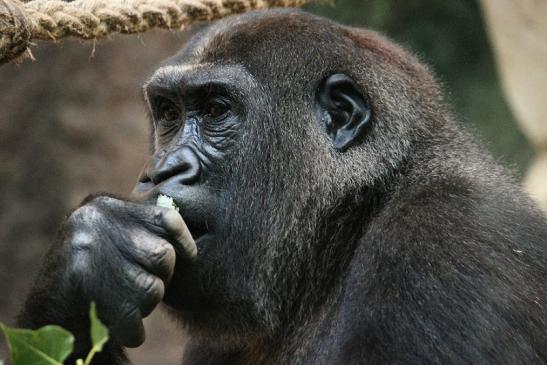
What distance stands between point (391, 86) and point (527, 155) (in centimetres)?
815

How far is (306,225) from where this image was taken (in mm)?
3586

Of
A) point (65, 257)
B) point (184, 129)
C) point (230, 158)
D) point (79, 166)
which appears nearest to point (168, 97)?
point (184, 129)

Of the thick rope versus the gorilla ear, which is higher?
the thick rope

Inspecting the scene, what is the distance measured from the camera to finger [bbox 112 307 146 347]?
308 cm

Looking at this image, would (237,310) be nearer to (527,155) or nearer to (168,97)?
(168,97)

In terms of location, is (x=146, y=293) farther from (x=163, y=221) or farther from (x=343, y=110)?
(x=343, y=110)

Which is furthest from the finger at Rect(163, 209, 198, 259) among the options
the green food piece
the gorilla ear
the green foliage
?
the green foliage

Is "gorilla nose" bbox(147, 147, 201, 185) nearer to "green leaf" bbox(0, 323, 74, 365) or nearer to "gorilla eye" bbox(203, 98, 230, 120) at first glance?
"gorilla eye" bbox(203, 98, 230, 120)

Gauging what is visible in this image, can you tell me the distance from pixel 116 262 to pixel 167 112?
3.33ft

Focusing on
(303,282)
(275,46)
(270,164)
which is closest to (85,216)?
(270,164)

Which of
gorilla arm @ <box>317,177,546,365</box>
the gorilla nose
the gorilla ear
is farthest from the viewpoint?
the gorilla ear

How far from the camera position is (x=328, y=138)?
12.1 feet

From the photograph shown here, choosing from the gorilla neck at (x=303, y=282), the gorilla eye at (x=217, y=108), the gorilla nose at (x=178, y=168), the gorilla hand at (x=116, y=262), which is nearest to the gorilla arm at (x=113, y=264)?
the gorilla hand at (x=116, y=262)

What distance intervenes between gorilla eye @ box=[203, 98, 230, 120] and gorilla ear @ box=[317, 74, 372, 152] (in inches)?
15.9
